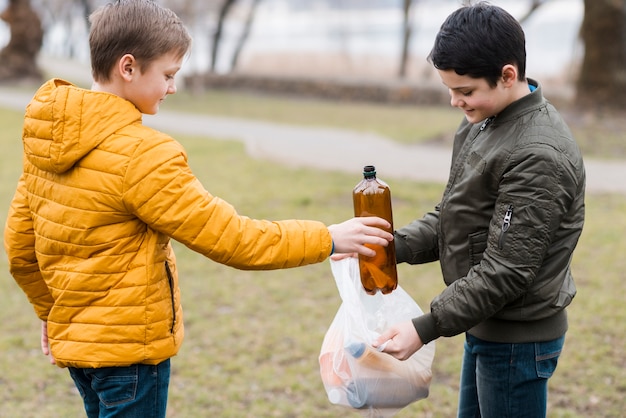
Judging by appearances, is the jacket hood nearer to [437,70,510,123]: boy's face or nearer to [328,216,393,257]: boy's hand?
[328,216,393,257]: boy's hand

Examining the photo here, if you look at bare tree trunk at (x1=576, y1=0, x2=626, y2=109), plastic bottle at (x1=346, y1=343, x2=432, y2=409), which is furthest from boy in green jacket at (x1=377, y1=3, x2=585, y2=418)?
bare tree trunk at (x1=576, y1=0, x2=626, y2=109)

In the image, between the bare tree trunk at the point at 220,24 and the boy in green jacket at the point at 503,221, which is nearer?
the boy in green jacket at the point at 503,221

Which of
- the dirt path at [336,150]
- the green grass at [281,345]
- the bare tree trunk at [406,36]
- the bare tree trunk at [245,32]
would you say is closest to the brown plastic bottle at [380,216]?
the green grass at [281,345]

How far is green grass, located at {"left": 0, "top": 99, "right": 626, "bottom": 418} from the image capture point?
12.1 ft

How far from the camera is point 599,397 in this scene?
3676mm

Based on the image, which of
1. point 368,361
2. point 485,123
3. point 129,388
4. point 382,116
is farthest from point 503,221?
point 382,116

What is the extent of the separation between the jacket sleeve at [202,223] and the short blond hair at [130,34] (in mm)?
245

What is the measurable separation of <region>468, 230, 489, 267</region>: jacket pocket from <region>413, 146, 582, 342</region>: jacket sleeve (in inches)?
2.7

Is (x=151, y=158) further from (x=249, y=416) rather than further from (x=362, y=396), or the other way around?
(x=249, y=416)

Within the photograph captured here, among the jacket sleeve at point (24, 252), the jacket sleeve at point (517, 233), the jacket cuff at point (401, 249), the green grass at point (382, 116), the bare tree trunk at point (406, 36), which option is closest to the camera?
the jacket sleeve at point (517, 233)

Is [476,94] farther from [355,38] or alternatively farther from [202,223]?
[355,38]

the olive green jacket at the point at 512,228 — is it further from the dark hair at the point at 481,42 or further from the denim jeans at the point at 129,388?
the denim jeans at the point at 129,388

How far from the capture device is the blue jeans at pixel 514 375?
2137 millimetres

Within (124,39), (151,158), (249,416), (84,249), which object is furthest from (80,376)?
(249,416)
